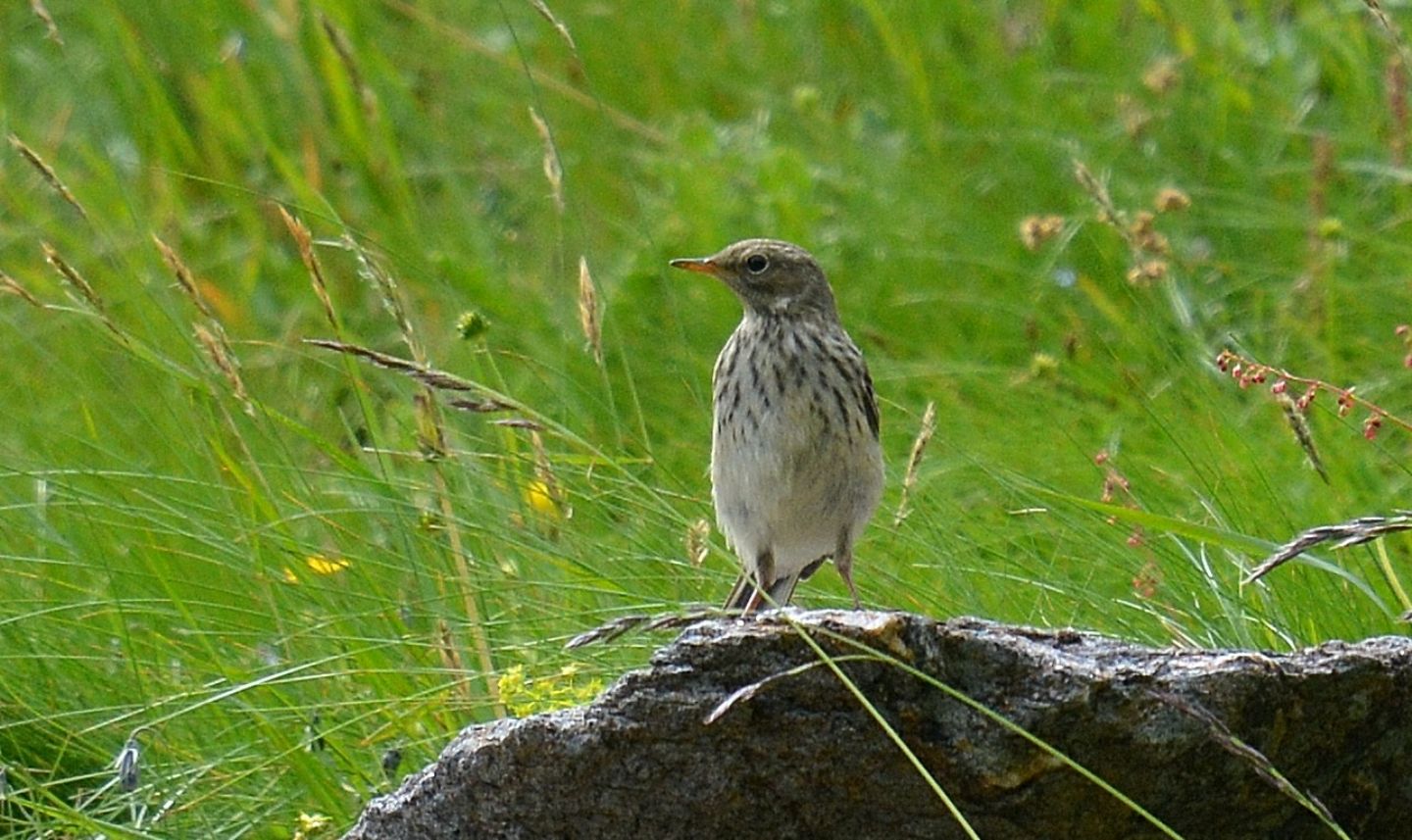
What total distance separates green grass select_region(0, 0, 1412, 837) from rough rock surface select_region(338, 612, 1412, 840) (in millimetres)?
625

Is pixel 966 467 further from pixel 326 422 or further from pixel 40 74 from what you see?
pixel 40 74

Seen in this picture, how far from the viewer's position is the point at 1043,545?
Answer: 16.9ft

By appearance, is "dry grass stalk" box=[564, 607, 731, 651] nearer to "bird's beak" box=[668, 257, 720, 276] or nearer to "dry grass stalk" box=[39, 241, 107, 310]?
"dry grass stalk" box=[39, 241, 107, 310]

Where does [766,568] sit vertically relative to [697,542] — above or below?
below

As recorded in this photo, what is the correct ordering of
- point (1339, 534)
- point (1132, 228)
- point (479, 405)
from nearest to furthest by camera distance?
point (1339, 534) < point (479, 405) < point (1132, 228)

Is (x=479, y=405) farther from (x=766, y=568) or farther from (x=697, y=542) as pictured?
(x=766, y=568)

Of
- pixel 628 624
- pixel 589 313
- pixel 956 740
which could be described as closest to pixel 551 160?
pixel 589 313

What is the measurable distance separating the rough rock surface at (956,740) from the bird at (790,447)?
1889 mm

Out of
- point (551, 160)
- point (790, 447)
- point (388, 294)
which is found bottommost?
point (790, 447)

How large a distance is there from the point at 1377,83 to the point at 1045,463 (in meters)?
3.01

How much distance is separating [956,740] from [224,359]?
198 centimetres

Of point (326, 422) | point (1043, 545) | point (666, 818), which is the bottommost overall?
point (326, 422)

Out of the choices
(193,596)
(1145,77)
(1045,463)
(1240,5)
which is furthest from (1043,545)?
(1240,5)

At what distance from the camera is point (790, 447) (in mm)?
5312
